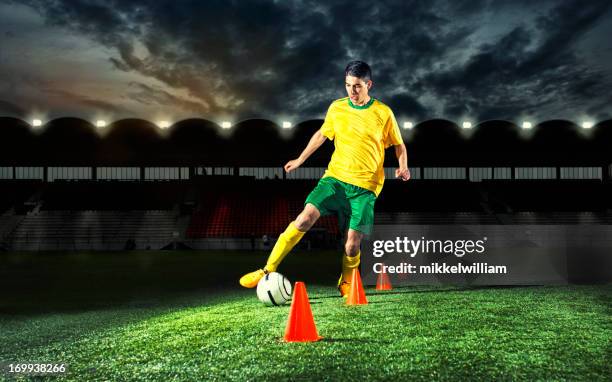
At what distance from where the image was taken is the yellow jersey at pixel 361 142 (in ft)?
21.3

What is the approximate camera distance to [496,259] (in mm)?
10047

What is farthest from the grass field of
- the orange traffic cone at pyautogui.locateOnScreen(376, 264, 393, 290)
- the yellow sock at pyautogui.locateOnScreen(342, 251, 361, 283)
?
the yellow sock at pyautogui.locateOnScreen(342, 251, 361, 283)

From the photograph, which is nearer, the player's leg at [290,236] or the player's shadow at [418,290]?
the player's leg at [290,236]

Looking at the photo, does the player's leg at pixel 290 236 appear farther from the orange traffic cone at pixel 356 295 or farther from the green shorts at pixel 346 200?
the orange traffic cone at pixel 356 295

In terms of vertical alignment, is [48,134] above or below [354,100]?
above

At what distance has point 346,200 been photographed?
6.61 metres

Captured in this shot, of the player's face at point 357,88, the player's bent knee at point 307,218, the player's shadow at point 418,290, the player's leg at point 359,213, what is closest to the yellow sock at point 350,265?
the player's leg at point 359,213

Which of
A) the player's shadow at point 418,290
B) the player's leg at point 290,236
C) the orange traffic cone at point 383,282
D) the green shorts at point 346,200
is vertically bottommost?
the player's shadow at point 418,290

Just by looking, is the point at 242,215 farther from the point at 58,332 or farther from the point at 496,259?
the point at 58,332

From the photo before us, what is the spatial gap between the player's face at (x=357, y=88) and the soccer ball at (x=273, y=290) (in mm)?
2339

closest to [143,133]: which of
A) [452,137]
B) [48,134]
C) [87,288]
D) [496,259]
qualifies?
[48,134]

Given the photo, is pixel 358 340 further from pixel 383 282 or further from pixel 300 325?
pixel 383 282

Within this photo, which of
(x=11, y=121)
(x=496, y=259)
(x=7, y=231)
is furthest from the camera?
(x=11, y=121)

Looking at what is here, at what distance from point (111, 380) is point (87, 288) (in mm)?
7416
